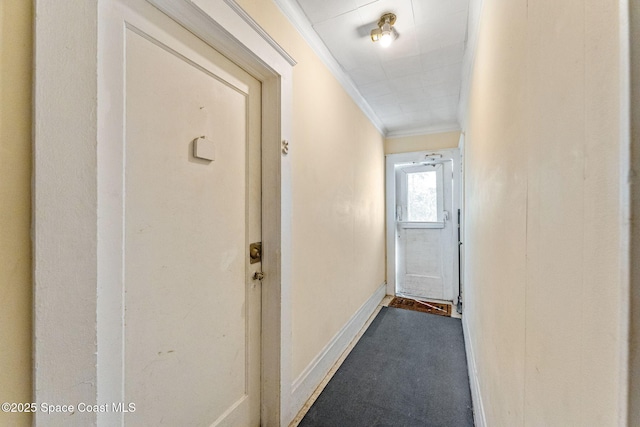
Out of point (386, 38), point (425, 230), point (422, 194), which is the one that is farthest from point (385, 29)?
point (425, 230)

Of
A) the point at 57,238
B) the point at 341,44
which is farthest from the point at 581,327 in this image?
the point at 341,44

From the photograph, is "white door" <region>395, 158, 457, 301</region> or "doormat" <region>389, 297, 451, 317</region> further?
"white door" <region>395, 158, 457, 301</region>

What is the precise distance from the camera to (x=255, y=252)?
1347mm

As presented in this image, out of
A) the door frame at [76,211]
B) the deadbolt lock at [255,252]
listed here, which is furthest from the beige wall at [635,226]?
the deadbolt lock at [255,252]

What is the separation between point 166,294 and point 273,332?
62 cm

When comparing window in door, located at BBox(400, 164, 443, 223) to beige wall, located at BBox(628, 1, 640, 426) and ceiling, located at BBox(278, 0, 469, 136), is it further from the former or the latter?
beige wall, located at BBox(628, 1, 640, 426)

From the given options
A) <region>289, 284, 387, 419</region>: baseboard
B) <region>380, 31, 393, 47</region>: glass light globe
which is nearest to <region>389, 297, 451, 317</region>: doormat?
<region>289, 284, 387, 419</region>: baseboard

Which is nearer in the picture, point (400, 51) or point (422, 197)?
point (400, 51)

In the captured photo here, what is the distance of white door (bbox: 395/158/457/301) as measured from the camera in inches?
134

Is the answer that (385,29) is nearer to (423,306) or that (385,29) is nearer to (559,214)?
(559,214)

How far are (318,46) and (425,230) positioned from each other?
8.92 ft

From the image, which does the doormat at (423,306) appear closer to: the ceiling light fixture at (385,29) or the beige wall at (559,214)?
the beige wall at (559,214)

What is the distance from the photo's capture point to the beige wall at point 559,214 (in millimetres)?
343

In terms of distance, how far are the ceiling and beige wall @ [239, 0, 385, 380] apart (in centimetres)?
17
